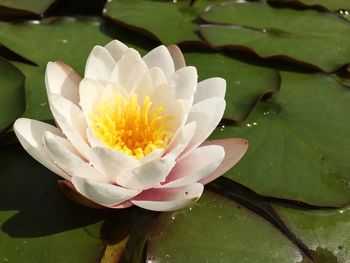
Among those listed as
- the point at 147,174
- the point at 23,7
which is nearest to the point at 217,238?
the point at 147,174

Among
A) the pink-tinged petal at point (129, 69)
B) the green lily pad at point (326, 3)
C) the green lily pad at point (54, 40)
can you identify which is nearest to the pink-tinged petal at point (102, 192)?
the pink-tinged petal at point (129, 69)

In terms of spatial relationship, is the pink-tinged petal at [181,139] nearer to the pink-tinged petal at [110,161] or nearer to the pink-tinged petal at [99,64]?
the pink-tinged petal at [110,161]

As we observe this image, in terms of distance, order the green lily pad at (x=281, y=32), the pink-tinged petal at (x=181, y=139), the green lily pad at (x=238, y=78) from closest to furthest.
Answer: the pink-tinged petal at (x=181, y=139) → the green lily pad at (x=238, y=78) → the green lily pad at (x=281, y=32)

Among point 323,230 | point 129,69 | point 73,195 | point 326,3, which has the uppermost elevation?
point 129,69

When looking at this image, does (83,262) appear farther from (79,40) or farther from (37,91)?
(79,40)

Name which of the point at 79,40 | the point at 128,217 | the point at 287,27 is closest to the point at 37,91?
the point at 79,40

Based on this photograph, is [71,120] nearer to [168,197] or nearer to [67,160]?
[67,160]
